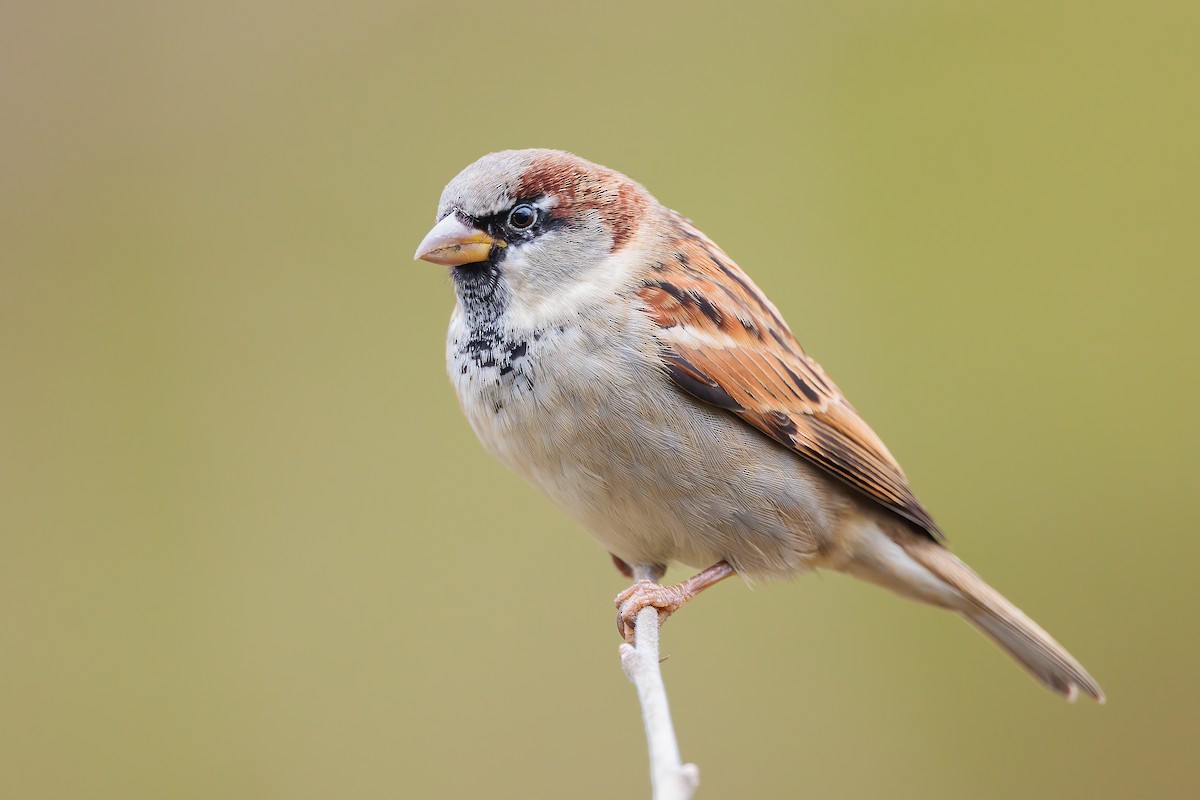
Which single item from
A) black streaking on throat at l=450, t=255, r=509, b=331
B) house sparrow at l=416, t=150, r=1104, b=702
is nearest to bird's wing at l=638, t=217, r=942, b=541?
house sparrow at l=416, t=150, r=1104, b=702

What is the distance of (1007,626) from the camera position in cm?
232

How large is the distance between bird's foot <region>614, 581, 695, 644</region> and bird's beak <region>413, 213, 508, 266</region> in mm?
586

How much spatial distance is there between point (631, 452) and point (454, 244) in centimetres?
42

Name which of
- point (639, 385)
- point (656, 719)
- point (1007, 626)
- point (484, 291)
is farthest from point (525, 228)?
point (1007, 626)

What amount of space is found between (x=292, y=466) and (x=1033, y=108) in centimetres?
258

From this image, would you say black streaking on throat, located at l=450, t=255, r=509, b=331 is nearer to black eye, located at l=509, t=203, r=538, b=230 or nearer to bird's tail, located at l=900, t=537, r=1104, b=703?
black eye, located at l=509, t=203, r=538, b=230

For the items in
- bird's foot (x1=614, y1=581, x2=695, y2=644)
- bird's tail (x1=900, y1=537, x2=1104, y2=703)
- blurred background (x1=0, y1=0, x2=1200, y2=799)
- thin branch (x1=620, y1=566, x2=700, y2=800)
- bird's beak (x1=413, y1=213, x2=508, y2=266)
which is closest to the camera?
thin branch (x1=620, y1=566, x2=700, y2=800)

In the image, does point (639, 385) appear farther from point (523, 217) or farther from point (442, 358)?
point (442, 358)

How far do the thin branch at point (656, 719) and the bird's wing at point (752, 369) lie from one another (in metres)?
0.44

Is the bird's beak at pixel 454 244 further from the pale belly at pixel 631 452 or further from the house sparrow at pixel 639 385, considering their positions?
the pale belly at pixel 631 452

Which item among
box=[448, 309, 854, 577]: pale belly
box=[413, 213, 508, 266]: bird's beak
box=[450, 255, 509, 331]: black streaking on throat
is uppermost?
box=[413, 213, 508, 266]: bird's beak

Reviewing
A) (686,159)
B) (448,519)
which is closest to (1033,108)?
(686,159)

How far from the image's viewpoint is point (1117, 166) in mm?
3691

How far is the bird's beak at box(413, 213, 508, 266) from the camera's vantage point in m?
1.78
